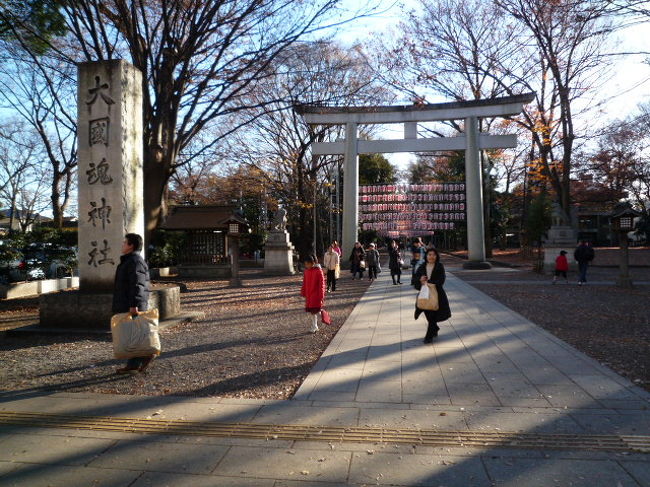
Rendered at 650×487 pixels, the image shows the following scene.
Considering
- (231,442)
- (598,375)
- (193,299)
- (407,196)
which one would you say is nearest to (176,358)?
(231,442)

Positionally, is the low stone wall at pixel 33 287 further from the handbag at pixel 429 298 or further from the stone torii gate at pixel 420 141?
the handbag at pixel 429 298

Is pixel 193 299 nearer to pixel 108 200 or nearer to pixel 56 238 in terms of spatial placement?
pixel 108 200

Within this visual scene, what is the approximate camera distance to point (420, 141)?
68.8ft

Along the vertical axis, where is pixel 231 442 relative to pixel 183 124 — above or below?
below

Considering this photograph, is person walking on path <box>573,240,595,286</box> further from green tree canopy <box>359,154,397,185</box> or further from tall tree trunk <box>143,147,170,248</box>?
green tree canopy <box>359,154,397,185</box>

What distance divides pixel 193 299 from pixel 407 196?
1384cm

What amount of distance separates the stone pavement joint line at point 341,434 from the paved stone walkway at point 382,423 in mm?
88

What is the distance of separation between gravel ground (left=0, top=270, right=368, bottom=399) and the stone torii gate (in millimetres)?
12850

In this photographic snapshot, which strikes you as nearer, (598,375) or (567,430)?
(567,430)

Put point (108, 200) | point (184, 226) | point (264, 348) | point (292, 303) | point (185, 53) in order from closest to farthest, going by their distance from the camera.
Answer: point (264, 348) → point (108, 200) → point (292, 303) → point (185, 53) → point (184, 226)

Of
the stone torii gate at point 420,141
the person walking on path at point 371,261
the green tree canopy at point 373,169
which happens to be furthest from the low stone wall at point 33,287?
the green tree canopy at point 373,169

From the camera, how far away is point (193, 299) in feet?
41.6

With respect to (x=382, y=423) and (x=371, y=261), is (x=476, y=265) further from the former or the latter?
(x=382, y=423)

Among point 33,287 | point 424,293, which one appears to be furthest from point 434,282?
point 33,287
